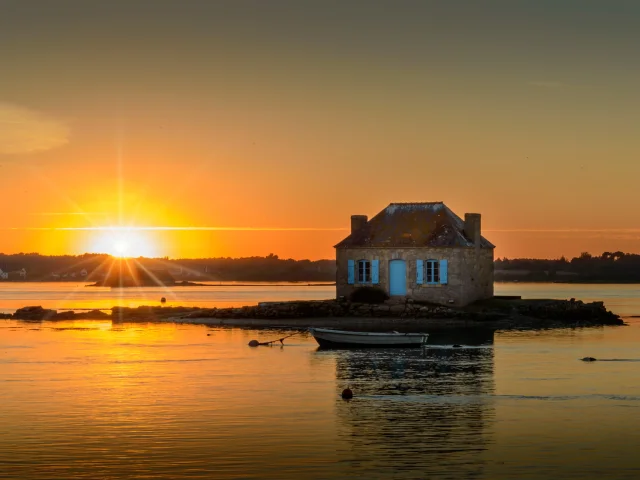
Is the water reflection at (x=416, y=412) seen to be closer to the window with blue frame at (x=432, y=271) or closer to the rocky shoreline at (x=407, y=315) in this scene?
the rocky shoreline at (x=407, y=315)

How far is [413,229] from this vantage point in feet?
230

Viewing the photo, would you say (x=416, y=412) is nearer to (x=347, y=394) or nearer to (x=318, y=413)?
(x=318, y=413)

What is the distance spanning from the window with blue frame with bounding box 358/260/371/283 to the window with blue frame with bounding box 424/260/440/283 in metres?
3.83

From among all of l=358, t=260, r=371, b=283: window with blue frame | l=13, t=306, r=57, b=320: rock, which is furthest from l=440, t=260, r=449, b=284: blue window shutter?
l=13, t=306, r=57, b=320: rock

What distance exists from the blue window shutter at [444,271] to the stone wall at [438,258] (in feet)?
0.49

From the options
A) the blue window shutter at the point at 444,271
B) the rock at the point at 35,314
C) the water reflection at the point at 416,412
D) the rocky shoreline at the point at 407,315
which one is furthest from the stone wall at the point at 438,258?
the rock at the point at 35,314

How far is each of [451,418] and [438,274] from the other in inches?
1569

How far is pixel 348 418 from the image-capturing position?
29.2m

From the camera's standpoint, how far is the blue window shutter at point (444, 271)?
6831 cm

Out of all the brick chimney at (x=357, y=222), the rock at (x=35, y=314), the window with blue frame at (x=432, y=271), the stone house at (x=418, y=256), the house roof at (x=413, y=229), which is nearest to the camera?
the stone house at (x=418, y=256)

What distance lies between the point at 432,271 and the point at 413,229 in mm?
3175

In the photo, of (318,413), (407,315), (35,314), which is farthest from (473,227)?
(318,413)

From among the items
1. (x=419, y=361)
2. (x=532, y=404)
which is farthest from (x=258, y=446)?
(x=419, y=361)

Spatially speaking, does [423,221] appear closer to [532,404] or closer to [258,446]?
[532,404]
